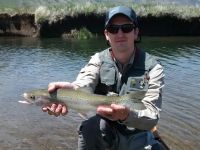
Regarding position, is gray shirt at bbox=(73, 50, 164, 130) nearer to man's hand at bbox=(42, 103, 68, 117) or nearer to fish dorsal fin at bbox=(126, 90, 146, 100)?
fish dorsal fin at bbox=(126, 90, 146, 100)

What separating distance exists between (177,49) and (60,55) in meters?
7.31

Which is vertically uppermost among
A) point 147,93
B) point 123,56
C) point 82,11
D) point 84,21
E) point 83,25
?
point 123,56

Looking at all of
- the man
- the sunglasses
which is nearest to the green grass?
the man

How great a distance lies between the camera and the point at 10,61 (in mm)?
22156

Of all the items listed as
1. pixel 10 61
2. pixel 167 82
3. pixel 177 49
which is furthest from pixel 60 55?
pixel 167 82

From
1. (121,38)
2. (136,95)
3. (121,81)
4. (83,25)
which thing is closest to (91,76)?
(121,81)

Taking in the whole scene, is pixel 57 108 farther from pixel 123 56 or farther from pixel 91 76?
pixel 123 56

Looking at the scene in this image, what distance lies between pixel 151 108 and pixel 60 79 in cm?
1194

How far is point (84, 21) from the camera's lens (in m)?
38.8

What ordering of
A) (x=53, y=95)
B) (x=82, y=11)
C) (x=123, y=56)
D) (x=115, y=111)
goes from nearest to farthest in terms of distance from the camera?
(x=115, y=111) < (x=53, y=95) < (x=123, y=56) < (x=82, y=11)

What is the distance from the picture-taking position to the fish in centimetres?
496

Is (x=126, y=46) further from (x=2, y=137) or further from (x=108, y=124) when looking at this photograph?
(x=2, y=137)

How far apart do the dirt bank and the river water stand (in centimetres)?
914

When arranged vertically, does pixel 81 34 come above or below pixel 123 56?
below
